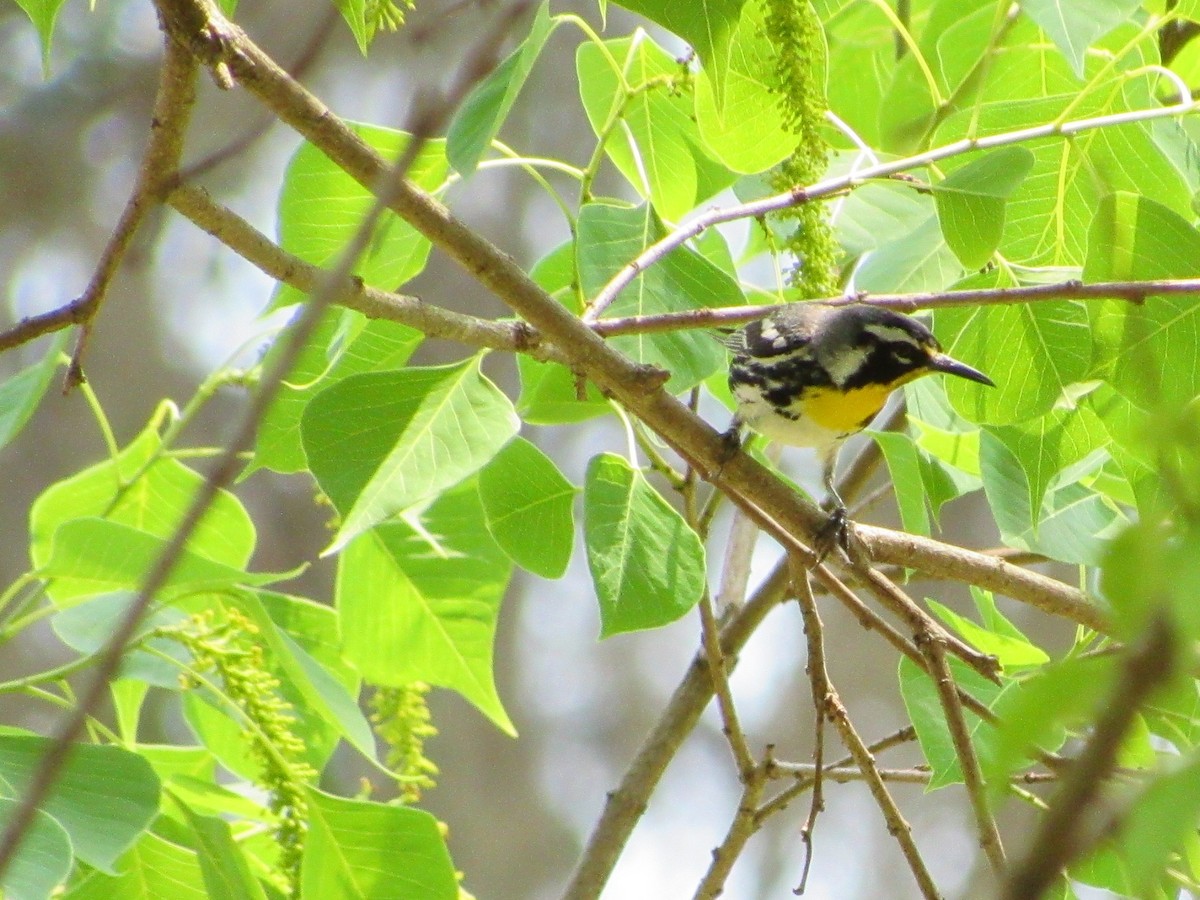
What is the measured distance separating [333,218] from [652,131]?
43cm

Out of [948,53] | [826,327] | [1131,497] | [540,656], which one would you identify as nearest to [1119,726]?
[1131,497]

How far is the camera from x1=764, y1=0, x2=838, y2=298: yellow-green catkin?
1.32m

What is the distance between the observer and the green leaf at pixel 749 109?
143 centimetres

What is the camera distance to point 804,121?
1.41 m

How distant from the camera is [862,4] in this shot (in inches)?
80.3

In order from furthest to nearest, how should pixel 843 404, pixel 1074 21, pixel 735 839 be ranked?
1. pixel 843 404
2. pixel 735 839
3. pixel 1074 21

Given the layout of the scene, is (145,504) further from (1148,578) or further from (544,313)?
(1148,578)

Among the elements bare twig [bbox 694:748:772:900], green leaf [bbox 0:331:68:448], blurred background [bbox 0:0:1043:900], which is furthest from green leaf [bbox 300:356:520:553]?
blurred background [bbox 0:0:1043:900]

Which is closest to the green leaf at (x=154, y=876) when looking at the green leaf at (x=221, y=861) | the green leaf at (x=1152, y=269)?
the green leaf at (x=221, y=861)

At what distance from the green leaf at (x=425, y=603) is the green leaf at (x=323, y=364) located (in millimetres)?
167

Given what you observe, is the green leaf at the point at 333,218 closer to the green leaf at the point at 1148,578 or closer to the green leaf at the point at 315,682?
the green leaf at the point at 315,682

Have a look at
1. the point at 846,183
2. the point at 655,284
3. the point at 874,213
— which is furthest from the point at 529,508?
the point at 874,213

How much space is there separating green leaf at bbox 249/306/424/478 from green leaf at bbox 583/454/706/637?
0.29 metres

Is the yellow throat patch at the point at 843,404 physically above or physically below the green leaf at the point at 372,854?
above
